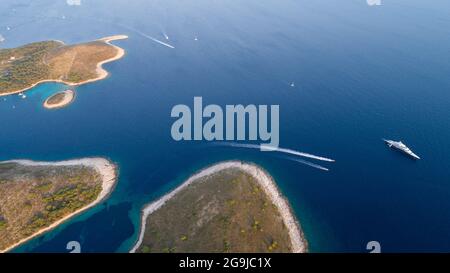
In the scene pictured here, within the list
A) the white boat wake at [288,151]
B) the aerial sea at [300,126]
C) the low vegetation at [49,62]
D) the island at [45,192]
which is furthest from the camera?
the low vegetation at [49,62]

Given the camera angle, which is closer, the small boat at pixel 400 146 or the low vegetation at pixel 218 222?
the low vegetation at pixel 218 222

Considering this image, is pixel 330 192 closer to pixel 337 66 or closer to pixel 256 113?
pixel 256 113

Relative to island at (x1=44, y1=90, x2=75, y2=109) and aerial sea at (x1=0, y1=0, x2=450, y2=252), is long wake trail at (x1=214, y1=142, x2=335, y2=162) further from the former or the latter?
island at (x1=44, y1=90, x2=75, y2=109)

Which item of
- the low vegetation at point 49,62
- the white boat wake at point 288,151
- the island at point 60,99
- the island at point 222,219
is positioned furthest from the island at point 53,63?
the island at point 222,219

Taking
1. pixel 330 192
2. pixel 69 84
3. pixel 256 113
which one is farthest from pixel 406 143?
pixel 69 84

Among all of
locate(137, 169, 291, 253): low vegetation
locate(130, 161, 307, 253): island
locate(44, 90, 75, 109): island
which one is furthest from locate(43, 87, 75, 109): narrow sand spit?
locate(137, 169, 291, 253): low vegetation

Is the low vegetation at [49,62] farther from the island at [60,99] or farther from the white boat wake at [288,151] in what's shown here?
the white boat wake at [288,151]

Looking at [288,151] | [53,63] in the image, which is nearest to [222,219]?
[288,151]
